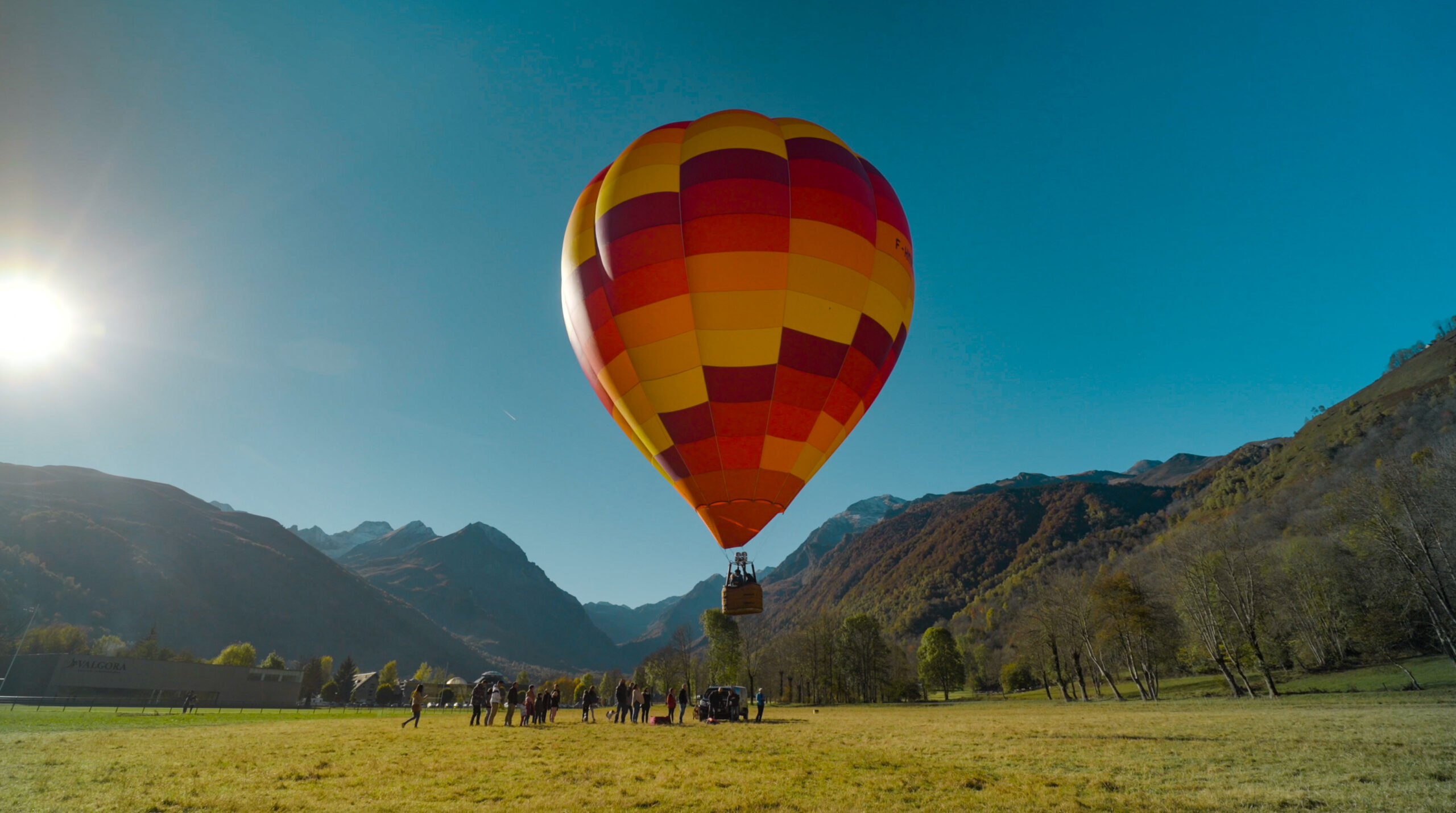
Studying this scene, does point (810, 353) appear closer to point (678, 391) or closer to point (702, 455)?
point (678, 391)

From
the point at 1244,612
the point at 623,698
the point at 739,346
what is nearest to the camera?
the point at 739,346

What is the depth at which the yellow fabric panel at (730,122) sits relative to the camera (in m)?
12.7

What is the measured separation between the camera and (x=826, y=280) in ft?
39.1

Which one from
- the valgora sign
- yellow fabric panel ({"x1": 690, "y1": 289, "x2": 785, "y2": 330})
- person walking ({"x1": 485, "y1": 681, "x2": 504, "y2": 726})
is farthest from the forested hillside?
the valgora sign

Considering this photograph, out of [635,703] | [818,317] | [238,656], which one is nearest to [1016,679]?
[635,703]

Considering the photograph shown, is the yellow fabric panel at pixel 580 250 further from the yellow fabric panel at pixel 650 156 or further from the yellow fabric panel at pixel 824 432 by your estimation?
the yellow fabric panel at pixel 824 432

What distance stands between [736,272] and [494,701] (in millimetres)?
17971

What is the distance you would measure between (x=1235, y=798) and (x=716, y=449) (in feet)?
29.1

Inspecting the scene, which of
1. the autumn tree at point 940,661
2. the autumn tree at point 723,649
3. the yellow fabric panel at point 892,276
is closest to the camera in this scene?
the yellow fabric panel at point 892,276

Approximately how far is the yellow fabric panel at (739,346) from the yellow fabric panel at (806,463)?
2.22 m

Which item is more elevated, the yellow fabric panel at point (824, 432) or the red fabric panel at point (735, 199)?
the red fabric panel at point (735, 199)

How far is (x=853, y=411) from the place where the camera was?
13.4 metres

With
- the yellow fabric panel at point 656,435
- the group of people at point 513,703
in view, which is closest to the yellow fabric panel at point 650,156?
the yellow fabric panel at point 656,435

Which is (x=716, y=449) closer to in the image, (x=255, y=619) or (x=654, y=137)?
(x=654, y=137)
